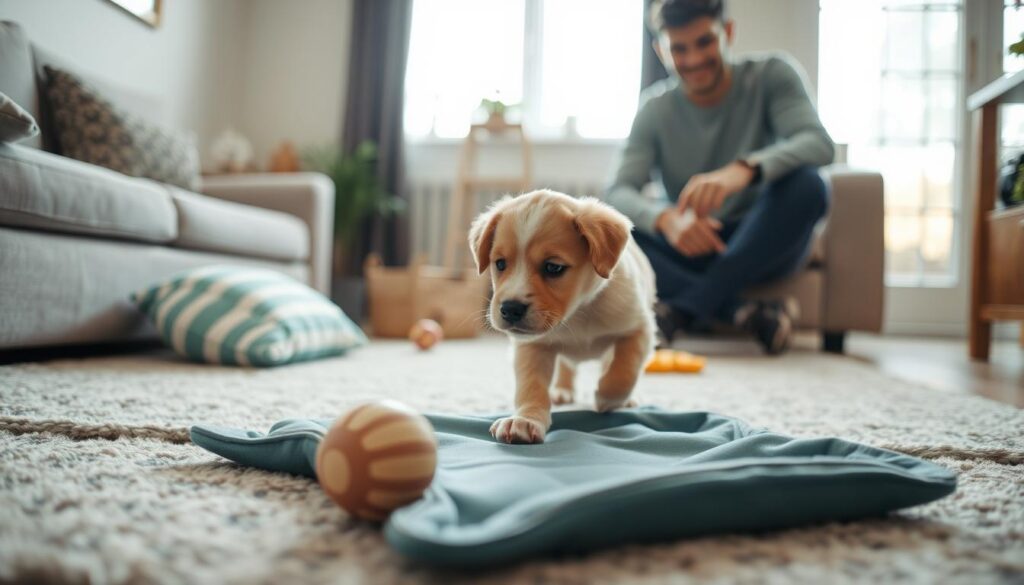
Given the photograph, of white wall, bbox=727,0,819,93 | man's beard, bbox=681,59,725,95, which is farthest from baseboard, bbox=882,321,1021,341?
man's beard, bbox=681,59,725,95

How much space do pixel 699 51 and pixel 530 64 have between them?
2486 millimetres

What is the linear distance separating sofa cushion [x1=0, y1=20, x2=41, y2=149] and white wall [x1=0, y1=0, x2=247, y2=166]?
1.32ft

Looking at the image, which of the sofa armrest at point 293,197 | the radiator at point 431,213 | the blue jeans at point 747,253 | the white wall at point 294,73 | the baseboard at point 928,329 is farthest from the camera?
the white wall at point 294,73

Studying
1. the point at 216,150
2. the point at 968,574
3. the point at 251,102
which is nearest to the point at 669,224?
the point at 968,574

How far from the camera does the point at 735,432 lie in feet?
2.98

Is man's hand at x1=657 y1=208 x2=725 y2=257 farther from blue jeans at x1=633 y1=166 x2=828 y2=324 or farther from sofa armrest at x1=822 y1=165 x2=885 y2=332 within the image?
sofa armrest at x1=822 y1=165 x2=885 y2=332

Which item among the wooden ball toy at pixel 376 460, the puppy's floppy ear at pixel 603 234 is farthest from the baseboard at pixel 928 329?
the wooden ball toy at pixel 376 460

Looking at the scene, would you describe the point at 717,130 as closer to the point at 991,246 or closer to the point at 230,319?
the point at 991,246

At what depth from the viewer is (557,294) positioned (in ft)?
3.46

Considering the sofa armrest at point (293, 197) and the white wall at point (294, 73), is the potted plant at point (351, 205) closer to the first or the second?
the white wall at point (294, 73)

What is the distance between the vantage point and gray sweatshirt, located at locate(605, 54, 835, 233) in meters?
2.49

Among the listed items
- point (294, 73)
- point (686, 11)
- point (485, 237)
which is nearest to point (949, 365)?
point (686, 11)

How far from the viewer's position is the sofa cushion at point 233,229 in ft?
7.09

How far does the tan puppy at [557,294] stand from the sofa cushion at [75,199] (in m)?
1.14
